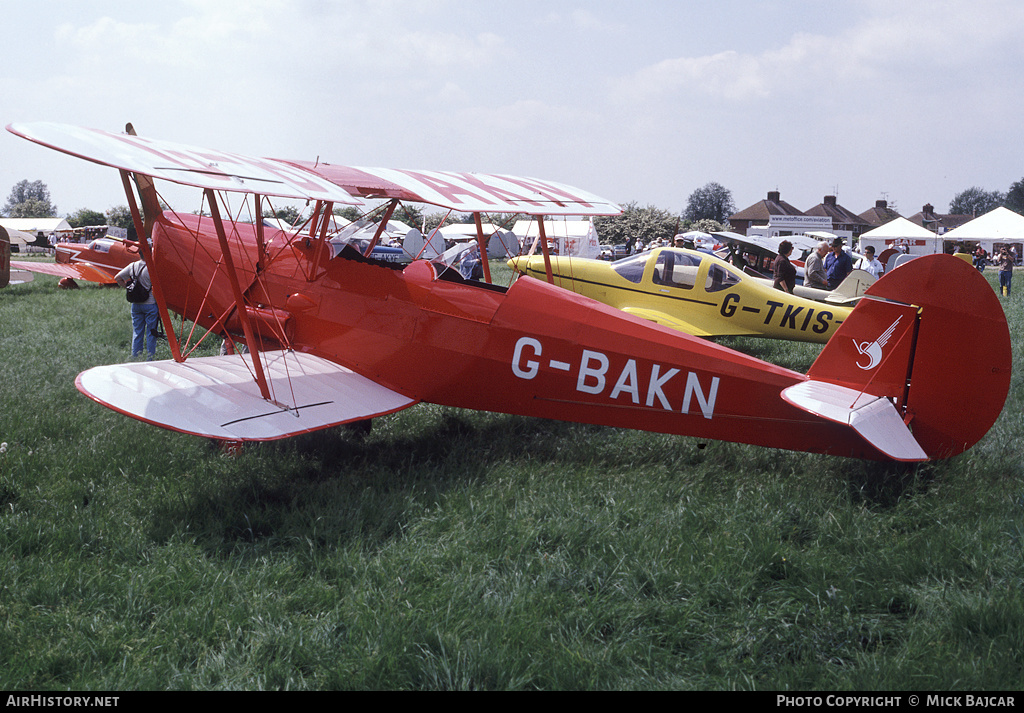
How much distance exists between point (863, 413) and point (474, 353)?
8.14 ft

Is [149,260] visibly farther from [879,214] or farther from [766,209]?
[879,214]

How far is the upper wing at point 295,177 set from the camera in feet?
13.3

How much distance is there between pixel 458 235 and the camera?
3700 centimetres

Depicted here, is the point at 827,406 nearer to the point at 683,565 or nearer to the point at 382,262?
the point at 683,565

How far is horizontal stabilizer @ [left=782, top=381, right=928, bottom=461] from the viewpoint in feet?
12.5

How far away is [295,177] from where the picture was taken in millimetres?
4895

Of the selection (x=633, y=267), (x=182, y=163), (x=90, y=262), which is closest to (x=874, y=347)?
(x=182, y=163)

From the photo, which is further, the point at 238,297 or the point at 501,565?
the point at 238,297

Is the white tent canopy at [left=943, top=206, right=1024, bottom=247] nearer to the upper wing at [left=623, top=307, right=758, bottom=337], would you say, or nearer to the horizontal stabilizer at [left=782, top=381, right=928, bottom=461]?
the upper wing at [left=623, top=307, right=758, bottom=337]

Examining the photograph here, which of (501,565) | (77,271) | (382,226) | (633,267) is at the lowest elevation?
(501,565)

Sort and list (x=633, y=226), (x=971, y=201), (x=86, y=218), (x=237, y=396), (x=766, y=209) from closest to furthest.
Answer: (x=237, y=396)
(x=633, y=226)
(x=86, y=218)
(x=766, y=209)
(x=971, y=201)

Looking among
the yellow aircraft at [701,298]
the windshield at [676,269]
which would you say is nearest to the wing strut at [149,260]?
the yellow aircraft at [701,298]

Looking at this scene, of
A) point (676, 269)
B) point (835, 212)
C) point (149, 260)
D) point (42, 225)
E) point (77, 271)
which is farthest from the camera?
point (835, 212)
